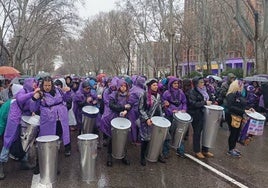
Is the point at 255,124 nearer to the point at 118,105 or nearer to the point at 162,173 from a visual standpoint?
the point at 162,173

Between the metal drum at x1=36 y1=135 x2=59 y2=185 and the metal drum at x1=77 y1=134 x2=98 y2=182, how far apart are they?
431 mm

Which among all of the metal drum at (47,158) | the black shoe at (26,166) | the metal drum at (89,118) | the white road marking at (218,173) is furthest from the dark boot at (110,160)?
the white road marking at (218,173)

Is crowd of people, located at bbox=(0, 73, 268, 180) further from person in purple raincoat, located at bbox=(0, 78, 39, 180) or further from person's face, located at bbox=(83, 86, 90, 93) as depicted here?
person's face, located at bbox=(83, 86, 90, 93)

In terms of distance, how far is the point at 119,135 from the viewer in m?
6.33

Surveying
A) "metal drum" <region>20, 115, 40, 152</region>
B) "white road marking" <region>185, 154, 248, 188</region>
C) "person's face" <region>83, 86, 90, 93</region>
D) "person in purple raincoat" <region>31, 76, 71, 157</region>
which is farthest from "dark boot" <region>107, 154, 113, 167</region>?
"person's face" <region>83, 86, 90, 93</region>

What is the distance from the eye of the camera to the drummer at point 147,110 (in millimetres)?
6609

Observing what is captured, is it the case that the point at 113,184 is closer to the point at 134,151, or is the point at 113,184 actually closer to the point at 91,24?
the point at 134,151

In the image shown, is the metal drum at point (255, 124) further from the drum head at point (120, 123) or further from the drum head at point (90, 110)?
the drum head at point (90, 110)

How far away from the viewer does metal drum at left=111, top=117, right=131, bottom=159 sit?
20.6 ft

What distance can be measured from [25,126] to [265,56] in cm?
1380

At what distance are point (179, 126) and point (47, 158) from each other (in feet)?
9.11

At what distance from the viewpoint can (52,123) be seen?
238 inches

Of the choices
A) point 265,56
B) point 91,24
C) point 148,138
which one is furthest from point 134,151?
point 91,24

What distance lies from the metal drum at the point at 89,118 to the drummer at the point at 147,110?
1919mm
